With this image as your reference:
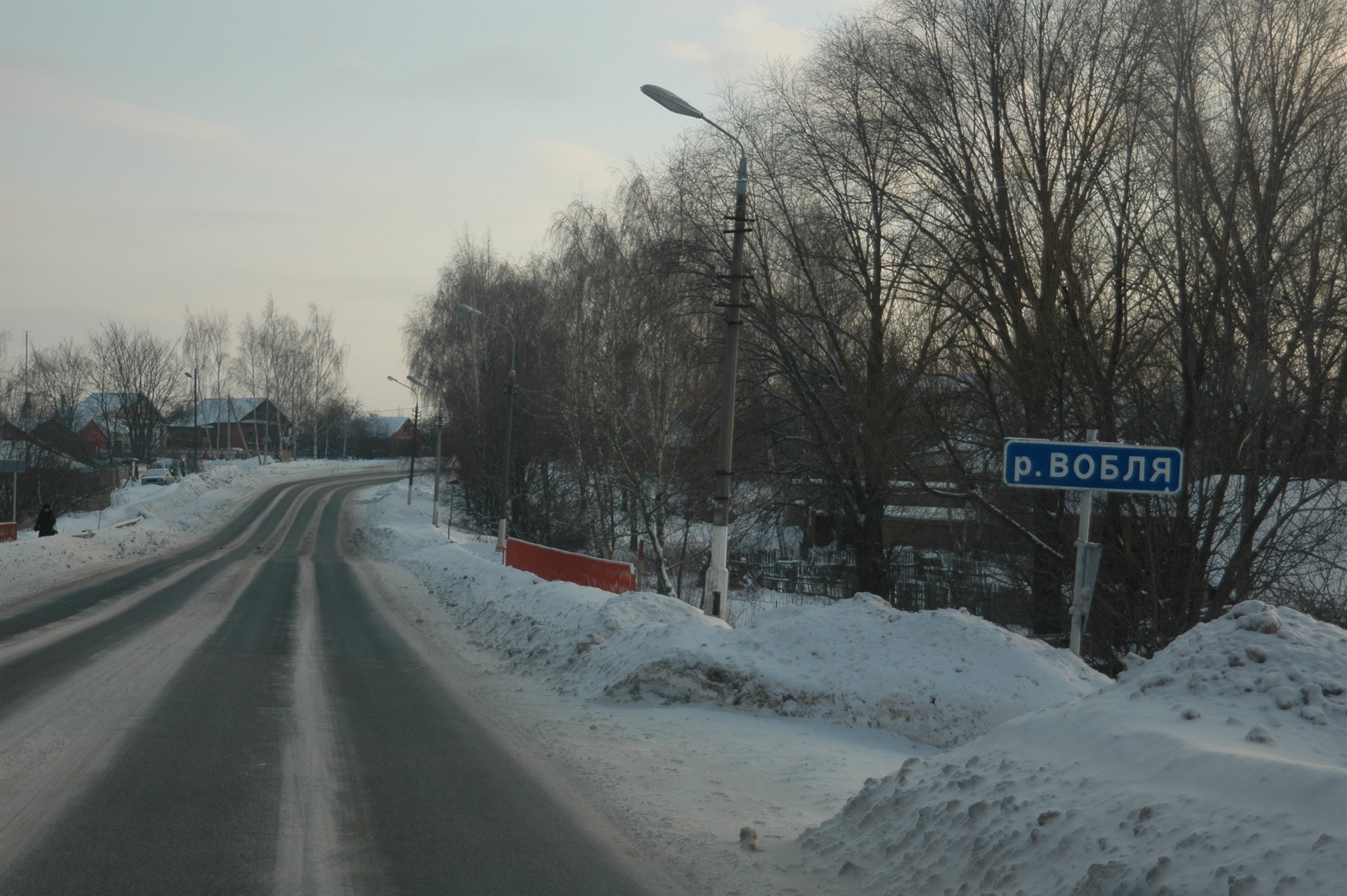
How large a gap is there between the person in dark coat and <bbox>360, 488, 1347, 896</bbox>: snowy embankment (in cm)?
2670

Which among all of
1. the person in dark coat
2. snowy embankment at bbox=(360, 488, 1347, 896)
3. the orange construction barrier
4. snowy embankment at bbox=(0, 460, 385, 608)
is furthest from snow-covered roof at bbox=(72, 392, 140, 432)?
snowy embankment at bbox=(360, 488, 1347, 896)

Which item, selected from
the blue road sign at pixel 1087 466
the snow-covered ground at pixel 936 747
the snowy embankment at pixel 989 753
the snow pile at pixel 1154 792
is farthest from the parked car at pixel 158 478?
the snow pile at pixel 1154 792

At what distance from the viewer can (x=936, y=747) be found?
28.4 ft

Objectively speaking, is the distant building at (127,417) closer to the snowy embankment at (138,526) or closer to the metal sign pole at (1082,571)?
the snowy embankment at (138,526)

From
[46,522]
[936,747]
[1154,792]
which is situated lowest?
[46,522]

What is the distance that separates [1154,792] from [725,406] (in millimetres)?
10930

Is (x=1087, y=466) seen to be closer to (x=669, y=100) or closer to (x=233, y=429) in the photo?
(x=669, y=100)

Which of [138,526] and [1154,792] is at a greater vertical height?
[1154,792]

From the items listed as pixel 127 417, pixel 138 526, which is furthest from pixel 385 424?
pixel 138 526

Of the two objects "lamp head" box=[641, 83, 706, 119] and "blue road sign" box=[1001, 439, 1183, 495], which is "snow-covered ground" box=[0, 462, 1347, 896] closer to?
"blue road sign" box=[1001, 439, 1183, 495]

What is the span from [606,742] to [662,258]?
57.1 ft

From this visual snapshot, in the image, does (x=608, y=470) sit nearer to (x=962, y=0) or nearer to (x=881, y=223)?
(x=881, y=223)

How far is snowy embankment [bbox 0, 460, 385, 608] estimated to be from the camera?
24.0m

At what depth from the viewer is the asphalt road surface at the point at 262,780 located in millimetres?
4969
